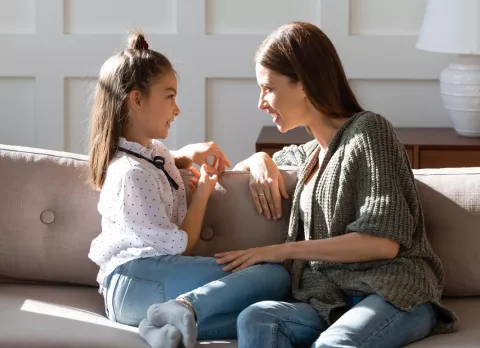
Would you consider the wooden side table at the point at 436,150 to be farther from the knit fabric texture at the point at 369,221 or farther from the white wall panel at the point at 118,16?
the knit fabric texture at the point at 369,221

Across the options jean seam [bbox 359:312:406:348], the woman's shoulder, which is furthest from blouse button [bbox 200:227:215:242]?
jean seam [bbox 359:312:406:348]

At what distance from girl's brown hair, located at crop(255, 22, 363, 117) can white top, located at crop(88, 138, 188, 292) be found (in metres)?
0.38

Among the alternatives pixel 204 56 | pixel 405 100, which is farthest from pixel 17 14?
pixel 405 100

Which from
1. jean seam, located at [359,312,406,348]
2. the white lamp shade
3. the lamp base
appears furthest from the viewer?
the lamp base

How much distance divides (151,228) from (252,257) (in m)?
0.24

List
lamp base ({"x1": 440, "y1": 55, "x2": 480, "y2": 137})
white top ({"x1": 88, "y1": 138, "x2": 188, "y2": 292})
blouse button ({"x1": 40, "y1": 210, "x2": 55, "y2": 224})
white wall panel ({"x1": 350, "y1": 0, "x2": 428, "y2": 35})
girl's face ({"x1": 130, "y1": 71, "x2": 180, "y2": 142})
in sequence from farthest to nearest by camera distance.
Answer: white wall panel ({"x1": 350, "y1": 0, "x2": 428, "y2": 35}), lamp base ({"x1": 440, "y1": 55, "x2": 480, "y2": 137}), blouse button ({"x1": 40, "y1": 210, "x2": 55, "y2": 224}), girl's face ({"x1": 130, "y1": 71, "x2": 180, "y2": 142}), white top ({"x1": 88, "y1": 138, "x2": 188, "y2": 292})

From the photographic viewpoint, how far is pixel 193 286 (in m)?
2.23

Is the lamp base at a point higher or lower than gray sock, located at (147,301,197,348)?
higher

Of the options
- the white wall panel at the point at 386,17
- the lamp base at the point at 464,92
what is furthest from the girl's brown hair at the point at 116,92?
the white wall panel at the point at 386,17

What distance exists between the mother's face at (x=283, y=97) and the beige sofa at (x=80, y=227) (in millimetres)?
189

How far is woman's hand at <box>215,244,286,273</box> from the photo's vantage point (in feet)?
7.34

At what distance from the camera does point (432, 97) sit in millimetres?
3932

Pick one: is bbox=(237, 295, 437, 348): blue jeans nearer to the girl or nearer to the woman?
the woman

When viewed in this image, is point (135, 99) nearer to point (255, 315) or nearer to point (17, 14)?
point (255, 315)
